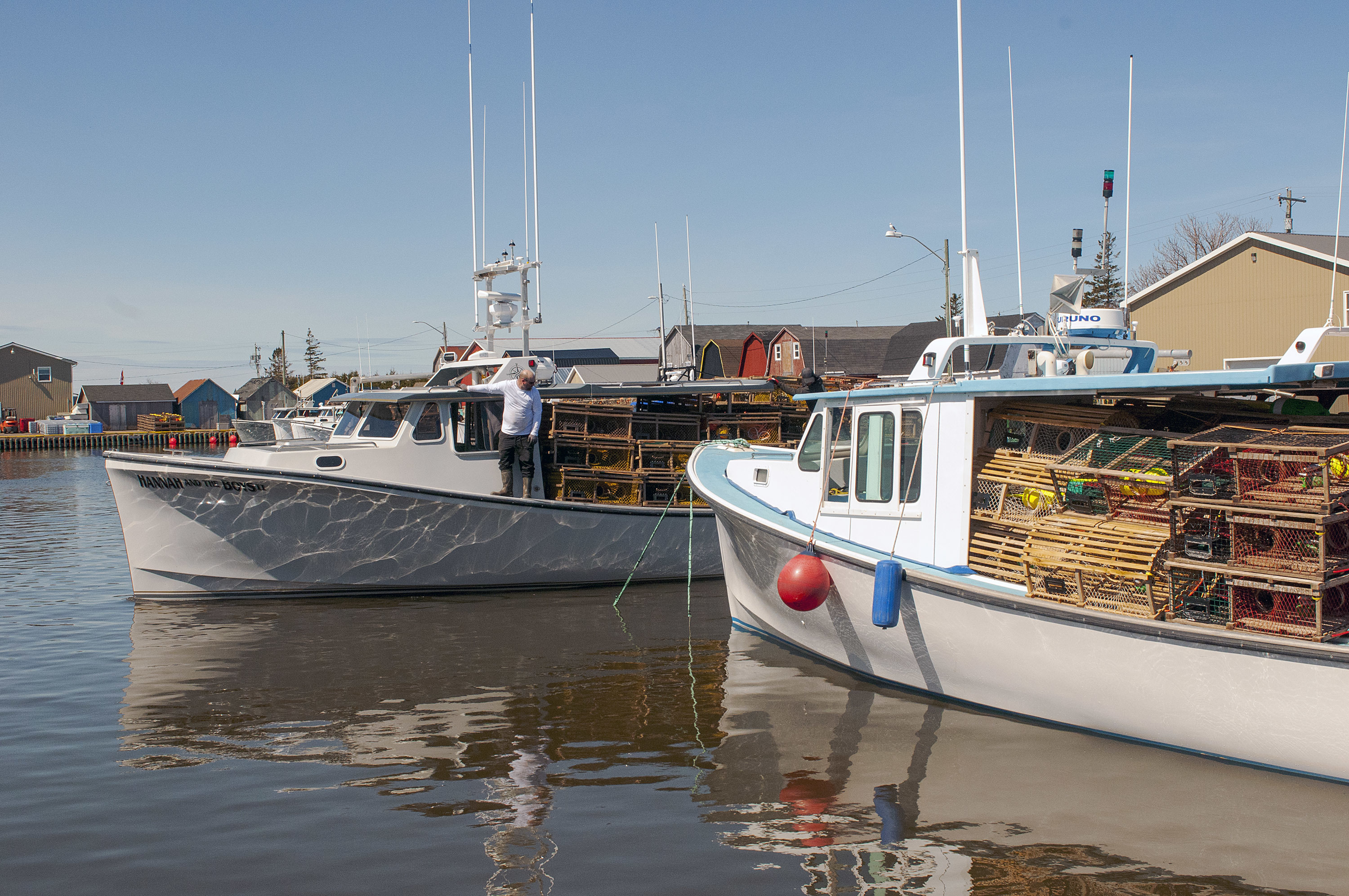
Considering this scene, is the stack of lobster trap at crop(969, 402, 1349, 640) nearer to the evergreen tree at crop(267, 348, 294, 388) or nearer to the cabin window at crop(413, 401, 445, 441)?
the cabin window at crop(413, 401, 445, 441)

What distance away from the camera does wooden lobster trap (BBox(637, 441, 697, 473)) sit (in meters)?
12.6

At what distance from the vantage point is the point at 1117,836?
5121mm

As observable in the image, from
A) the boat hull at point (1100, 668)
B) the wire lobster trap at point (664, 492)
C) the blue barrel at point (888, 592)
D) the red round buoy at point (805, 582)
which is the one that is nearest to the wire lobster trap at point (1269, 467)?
the boat hull at point (1100, 668)

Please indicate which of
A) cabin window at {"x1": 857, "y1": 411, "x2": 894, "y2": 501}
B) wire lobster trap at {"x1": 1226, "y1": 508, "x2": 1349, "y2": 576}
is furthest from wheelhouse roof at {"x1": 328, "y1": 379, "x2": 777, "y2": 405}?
wire lobster trap at {"x1": 1226, "y1": 508, "x2": 1349, "y2": 576}

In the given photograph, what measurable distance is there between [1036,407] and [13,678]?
8.30 meters

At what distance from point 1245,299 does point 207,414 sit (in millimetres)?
63889

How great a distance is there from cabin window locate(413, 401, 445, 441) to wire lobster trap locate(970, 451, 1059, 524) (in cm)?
682

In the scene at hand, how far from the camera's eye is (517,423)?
11.7 metres

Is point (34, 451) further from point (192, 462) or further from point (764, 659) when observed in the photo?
point (764, 659)

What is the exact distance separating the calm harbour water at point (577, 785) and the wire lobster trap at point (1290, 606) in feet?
2.85

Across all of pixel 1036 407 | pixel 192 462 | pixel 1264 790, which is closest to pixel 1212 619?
pixel 1264 790

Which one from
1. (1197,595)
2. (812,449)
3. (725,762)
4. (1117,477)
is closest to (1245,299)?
(812,449)

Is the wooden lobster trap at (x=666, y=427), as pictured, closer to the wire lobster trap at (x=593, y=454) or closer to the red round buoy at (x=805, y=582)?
the wire lobster trap at (x=593, y=454)

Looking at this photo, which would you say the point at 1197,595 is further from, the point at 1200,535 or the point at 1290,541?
the point at 1290,541
